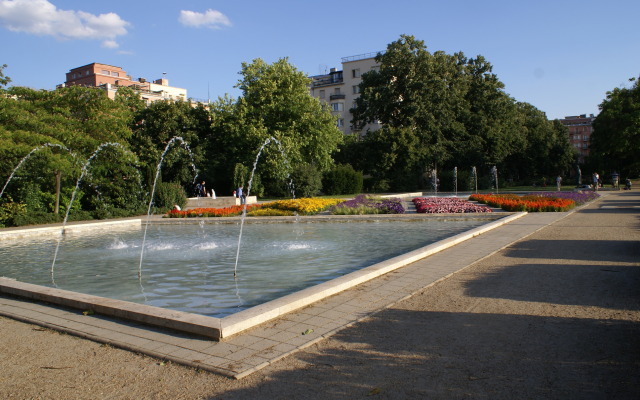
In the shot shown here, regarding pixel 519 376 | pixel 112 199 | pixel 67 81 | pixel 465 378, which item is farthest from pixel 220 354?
pixel 67 81

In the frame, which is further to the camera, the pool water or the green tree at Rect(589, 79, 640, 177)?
the green tree at Rect(589, 79, 640, 177)

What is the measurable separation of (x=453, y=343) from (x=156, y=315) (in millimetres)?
3346

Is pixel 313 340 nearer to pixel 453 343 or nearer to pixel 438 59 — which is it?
pixel 453 343

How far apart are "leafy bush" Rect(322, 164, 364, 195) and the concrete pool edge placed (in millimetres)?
33674

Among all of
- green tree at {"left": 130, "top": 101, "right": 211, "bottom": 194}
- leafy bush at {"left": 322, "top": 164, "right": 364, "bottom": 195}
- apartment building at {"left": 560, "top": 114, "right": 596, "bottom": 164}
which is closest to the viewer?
green tree at {"left": 130, "top": 101, "right": 211, "bottom": 194}

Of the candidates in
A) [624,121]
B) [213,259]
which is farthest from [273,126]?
[213,259]

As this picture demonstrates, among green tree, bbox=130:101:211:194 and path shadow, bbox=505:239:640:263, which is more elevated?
green tree, bbox=130:101:211:194

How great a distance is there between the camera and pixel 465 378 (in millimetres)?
3969

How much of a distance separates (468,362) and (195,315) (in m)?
3.05

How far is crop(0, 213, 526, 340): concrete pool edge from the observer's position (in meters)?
5.20

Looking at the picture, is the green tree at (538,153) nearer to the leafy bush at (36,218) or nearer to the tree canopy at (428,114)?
the tree canopy at (428,114)

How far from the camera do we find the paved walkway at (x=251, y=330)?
178 inches

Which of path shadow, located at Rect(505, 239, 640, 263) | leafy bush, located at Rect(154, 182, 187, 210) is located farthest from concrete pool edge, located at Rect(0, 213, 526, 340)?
leafy bush, located at Rect(154, 182, 187, 210)

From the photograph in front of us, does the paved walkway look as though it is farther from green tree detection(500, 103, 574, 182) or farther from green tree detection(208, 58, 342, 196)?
green tree detection(500, 103, 574, 182)
